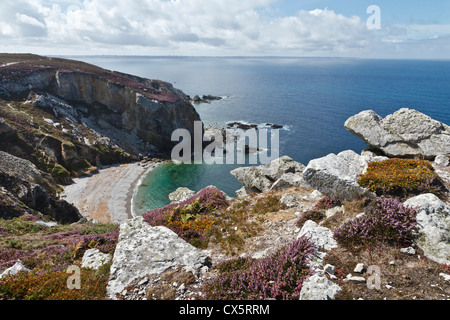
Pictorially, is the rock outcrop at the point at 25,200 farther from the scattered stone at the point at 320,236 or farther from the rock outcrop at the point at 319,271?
the rock outcrop at the point at 319,271

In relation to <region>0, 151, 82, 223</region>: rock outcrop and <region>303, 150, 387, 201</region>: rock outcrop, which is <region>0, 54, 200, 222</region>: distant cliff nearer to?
<region>0, 151, 82, 223</region>: rock outcrop

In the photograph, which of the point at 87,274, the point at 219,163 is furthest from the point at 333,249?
the point at 219,163

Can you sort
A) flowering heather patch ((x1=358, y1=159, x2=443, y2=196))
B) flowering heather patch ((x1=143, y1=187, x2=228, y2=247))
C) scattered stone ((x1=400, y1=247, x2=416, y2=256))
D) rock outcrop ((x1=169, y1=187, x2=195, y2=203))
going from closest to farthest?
scattered stone ((x1=400, y1=247, x2=416, y2=256)) < flowering heather patch ((x1=358, y1=159, x2=443, y2=196)) < flowering heather patch ((x1=143, y1=187, x2=228, y2=247)) < rock outcrop ((x1=169, y1=187, x2=195, y2=203))

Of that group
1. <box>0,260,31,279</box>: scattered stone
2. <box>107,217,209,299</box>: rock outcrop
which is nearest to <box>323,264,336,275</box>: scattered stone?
<box>107,217,209,299</box>: rock outcrop

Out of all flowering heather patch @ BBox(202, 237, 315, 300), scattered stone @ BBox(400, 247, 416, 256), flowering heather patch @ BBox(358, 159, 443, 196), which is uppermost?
flowering heather patch @ BBox(358, 159, 443, 196)

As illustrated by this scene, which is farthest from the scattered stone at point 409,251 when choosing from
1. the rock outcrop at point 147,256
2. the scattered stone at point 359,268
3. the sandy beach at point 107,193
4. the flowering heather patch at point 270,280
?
the sandy beach at point 107,193
